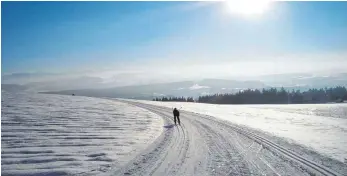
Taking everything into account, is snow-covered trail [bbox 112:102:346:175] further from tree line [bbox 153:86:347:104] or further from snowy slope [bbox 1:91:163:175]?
tree line [bbox 153:86:347:104]

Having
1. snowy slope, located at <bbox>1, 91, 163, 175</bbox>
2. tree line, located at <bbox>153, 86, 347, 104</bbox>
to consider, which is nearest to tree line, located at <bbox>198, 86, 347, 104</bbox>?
tree line, located at <bbox>153, 86, 347, 104</bbox>

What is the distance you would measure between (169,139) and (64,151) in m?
6.60

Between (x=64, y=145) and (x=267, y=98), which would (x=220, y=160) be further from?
(x=267, y=98)

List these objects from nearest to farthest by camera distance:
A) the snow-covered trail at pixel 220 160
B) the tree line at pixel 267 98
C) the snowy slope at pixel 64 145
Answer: the snow-covered trail at pixel 220 160, the snowy slope at pixel 64 145, the tree line at pixel 267 98

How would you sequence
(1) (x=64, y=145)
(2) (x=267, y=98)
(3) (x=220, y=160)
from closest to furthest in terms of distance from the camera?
(3) (x=220, y=160)
(1) (x=64, y=145)
(2) (x=267, y=98)

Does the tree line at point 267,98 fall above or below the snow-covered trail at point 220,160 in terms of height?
above

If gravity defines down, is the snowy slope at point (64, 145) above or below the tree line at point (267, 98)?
below

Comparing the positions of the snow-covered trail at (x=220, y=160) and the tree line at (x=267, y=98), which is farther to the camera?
the tree line at (x=267, y=98)

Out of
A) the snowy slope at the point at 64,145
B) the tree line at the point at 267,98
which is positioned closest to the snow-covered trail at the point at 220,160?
the snowy slope at the point at 64,145

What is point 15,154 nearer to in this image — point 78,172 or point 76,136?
point 78,172

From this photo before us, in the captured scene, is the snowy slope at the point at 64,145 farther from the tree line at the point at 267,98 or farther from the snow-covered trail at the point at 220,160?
the tree line at the point at 267,98

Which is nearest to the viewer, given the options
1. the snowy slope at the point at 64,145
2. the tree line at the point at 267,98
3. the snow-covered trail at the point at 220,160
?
the snow-covered trail at the point at 220,160

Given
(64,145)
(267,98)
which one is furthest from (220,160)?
(267,98)

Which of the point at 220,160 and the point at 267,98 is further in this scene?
the point at 267,98
